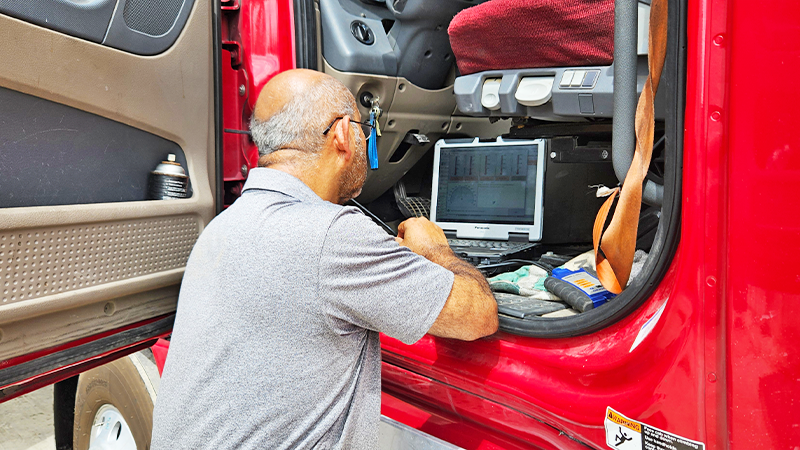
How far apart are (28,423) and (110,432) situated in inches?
51.2

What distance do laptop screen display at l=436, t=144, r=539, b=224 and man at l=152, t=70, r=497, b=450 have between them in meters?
0.94

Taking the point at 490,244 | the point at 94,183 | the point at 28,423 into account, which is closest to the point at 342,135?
the point at 94,183

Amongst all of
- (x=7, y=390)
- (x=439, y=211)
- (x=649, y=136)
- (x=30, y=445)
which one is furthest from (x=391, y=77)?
(x=30, y=445)

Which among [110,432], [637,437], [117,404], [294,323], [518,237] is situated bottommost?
[110,432]

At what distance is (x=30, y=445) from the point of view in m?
2.88

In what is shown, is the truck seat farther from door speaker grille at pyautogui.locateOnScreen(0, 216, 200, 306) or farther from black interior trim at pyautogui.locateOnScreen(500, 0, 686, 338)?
door speaker grille at pyautogui.locateOnScreen(0, 216, 200, 306)

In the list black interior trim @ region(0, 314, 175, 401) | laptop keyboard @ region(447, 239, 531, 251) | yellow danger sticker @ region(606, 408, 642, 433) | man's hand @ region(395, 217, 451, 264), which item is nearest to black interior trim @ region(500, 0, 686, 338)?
yellow danger sticker @ region(606, 408, 642, 433)

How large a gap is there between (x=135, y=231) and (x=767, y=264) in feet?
4.53

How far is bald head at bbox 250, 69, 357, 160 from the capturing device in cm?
144

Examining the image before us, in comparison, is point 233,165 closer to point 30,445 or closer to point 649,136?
point 649,136

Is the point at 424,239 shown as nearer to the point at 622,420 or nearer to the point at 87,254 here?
the point at 622,420

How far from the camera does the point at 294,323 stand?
3.99 feet

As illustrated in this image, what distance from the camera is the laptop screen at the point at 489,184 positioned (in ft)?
7.26

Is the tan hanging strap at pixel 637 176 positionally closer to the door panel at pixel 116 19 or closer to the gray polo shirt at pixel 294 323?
the gray polo shirt at pixel 294 323
